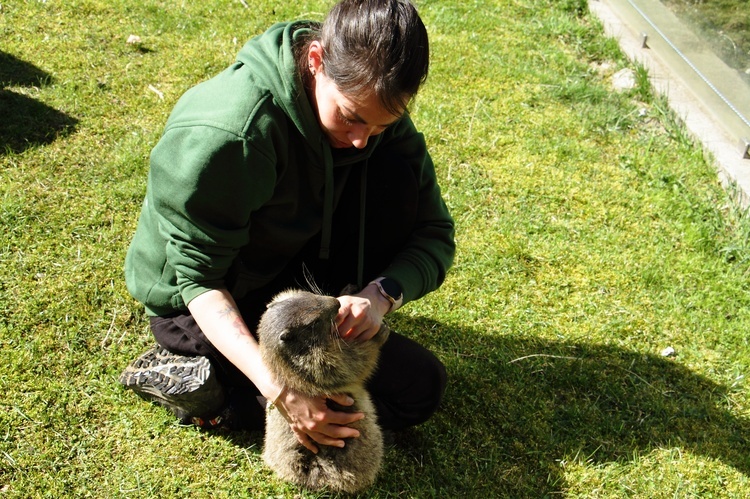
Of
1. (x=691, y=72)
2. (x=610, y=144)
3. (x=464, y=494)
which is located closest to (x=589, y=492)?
(x=464, y=494)

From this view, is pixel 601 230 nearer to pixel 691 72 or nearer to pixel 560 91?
pixel 560 91

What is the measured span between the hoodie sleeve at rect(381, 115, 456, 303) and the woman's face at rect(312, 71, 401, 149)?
0.51 meters

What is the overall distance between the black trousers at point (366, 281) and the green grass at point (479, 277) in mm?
241

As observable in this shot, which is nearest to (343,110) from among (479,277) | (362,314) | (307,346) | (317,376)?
(362,314)

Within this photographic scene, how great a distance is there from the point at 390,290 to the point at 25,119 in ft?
10.7

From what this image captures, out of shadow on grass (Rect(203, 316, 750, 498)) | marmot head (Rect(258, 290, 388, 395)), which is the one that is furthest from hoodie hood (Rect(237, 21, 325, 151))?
shadow on grass (Rect(203, 316, 750, 498))

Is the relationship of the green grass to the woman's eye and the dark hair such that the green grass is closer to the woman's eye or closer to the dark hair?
the woman's eye

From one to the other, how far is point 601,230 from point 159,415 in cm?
310

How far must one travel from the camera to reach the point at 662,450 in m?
3.44

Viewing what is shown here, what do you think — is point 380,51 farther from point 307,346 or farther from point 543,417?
point 543,417

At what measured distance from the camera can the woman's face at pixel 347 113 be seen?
2.45 meters

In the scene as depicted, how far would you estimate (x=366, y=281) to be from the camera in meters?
3.25

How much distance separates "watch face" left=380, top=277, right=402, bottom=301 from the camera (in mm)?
2992

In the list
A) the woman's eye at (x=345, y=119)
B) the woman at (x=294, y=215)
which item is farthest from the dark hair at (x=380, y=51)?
the woman's eye at (x=345, y=119)
